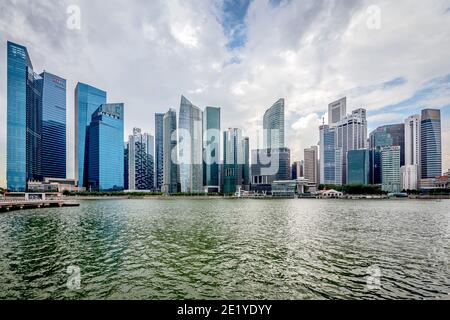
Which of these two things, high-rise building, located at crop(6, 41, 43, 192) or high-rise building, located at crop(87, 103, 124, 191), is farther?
high-rise building, located at crop(87, 103, 124, 191)

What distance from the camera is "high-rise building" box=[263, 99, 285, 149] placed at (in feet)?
597

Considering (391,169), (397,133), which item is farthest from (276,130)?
(397,133)

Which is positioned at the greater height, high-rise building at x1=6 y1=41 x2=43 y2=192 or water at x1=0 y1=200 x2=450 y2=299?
high-rise building at x1=6 y1=41 x2=43 y2=192

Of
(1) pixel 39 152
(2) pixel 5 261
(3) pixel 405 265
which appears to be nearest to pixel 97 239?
(2) pixel 5 261

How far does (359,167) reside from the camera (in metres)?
178

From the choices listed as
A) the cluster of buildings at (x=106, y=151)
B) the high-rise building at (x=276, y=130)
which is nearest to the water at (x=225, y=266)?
the cluster of buildings at (x=106, y=151)

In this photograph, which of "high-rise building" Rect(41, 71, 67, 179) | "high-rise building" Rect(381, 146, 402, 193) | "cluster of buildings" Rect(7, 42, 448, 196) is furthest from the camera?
"high-rise building" Rect(381, 146, 402, 193)

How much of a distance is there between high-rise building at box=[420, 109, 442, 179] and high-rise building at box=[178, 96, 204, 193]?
487 feet

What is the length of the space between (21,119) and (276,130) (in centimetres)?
15710

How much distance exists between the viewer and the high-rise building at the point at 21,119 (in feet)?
273

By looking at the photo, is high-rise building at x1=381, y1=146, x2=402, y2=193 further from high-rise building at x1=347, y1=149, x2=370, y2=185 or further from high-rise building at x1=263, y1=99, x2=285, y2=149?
high-rise building at x1=263, y1=99, x2=285, y2=149

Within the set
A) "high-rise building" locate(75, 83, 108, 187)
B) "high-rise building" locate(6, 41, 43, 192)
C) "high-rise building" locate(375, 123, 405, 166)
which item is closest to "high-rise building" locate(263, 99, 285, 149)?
"high-rise building" locate(375, 123, 405, 166)

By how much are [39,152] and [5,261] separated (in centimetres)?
17355

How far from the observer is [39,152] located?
14738 cm
